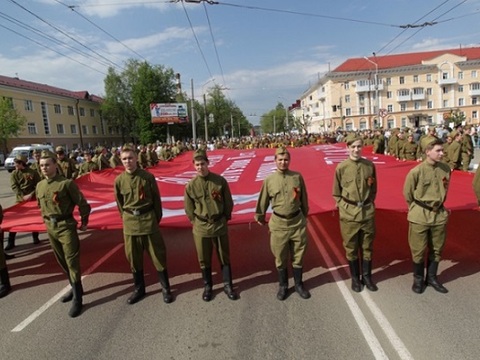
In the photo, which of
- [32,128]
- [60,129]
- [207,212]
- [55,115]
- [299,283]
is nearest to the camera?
[207,212]

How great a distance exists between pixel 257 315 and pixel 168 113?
2140 inches

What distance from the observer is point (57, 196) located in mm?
4367

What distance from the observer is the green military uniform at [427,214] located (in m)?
4.34

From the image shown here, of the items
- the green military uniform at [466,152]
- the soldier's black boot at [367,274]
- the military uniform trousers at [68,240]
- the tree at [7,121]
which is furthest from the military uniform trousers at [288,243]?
the tree at [7,121]

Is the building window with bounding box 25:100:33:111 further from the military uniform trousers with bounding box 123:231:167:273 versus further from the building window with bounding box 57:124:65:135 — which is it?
the military uniform trousers with bounding box 123:231:167:273

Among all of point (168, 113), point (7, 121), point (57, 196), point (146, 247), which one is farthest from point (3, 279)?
point (168, 113)

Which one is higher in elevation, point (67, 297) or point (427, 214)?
point (427, 214)

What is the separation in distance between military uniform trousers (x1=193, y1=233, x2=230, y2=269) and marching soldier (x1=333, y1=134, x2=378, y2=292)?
1.55m

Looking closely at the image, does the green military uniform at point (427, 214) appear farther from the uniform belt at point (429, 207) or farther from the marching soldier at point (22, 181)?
the marching soldier at point (22, 181)

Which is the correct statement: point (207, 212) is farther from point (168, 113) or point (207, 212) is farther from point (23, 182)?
point (168, 113)

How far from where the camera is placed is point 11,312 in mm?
4477

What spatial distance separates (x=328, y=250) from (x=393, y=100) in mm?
82946

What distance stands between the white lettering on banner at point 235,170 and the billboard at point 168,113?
45876 millimetres

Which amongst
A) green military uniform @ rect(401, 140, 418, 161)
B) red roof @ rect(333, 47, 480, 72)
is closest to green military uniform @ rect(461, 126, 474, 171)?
green military uniform @ rect(401, 140, 418, 161)
